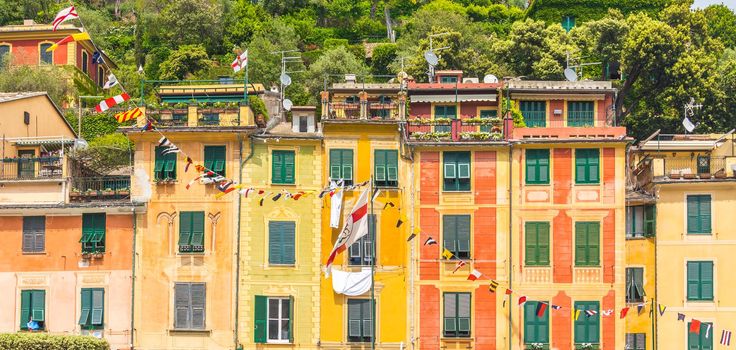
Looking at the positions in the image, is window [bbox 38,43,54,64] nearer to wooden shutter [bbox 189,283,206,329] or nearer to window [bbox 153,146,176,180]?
window [bbox 153,146,176,180]

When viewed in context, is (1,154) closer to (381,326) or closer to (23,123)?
(23,123)

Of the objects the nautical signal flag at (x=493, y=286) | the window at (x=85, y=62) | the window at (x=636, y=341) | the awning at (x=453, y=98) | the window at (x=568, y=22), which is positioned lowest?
the window at (x=636, y=341)

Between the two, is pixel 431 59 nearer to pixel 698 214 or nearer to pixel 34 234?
pixel 698 214

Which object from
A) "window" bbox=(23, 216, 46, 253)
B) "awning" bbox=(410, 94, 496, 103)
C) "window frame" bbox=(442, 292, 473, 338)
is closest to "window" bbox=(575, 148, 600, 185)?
"window frame" bbox=(442, 292, 473, 338)

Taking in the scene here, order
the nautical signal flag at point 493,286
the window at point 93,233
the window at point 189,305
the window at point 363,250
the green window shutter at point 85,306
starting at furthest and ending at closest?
the window at point 93,233 < the window at point 363,250 < the green window shutter at point 85,306 < the window at point 189,305 < the nautical signal flag at point 493,286

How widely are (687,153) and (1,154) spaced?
31.6m

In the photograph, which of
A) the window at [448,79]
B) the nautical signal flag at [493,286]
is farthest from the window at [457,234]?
the window at [448,79]

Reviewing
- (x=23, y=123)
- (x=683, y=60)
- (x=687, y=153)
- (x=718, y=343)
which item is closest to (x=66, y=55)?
(x=23, y=123)

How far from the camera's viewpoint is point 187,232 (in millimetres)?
61938

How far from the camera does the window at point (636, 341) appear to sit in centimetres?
6225

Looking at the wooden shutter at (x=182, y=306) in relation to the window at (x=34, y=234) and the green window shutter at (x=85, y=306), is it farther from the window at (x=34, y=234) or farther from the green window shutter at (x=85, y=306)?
the window at (x=34, y=234)

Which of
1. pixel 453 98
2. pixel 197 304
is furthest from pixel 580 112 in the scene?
pixel 197 304

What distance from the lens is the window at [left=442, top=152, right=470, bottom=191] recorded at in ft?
205

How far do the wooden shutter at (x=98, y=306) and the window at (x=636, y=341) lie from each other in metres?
22.3
